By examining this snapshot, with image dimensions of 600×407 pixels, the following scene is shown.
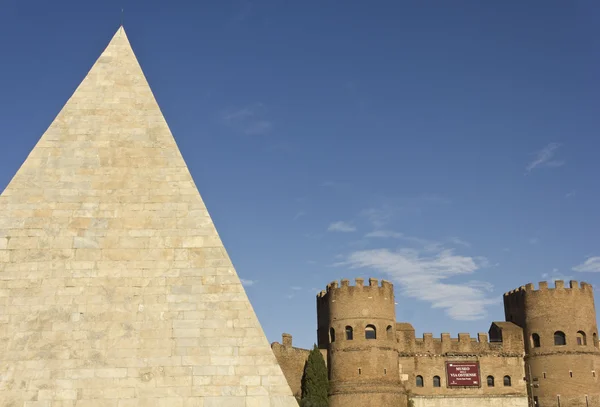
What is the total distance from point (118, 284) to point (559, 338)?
139ft

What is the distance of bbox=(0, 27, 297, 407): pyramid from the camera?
11.5m

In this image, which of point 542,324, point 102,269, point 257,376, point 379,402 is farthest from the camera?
point 542,324

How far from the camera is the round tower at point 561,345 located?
4647 cm

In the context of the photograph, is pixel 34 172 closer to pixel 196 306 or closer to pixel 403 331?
pixel 196 306

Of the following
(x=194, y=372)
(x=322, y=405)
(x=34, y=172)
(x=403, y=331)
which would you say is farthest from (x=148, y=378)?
(x=403, y=331)

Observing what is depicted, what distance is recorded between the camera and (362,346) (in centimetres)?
4544

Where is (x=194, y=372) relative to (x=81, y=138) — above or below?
below

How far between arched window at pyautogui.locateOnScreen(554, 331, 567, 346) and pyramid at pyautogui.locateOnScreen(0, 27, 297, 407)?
4114 cm

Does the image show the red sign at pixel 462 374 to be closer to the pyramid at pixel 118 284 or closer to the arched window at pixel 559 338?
the arched window at pixel 559 338

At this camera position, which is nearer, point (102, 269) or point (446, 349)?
point (102, 269)

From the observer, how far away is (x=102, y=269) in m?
12.4

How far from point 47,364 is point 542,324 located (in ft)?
142

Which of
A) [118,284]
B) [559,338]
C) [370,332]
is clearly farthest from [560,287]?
[118,284]

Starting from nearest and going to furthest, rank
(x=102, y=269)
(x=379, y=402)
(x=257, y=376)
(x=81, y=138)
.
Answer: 1. (x=257, y=376)
2. (x=102, y=269)
3. (x=81, y=138)
4. (x=379, y=402)
